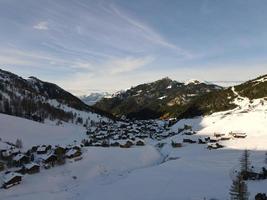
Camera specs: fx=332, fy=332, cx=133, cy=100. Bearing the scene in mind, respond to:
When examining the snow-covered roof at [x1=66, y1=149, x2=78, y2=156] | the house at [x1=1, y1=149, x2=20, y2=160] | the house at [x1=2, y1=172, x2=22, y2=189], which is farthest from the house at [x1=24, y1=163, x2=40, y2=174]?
the house at [x1=1, y1=149, x2=20, y2=160]

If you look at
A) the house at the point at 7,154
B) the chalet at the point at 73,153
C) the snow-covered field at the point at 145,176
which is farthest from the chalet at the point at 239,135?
the house at the point at 7,154

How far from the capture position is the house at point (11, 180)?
2372 inches

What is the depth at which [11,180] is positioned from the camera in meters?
61.2

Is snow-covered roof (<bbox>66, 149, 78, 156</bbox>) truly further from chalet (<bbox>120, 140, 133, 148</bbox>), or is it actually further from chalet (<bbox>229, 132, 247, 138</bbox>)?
chalet (<bbox>229, 132, 247, 138</bbox>)

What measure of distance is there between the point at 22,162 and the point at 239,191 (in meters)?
61.2

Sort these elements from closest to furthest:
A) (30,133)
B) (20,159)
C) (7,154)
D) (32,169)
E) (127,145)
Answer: (32,169)
(20,159)
(7,154)
(127,145)
(30,133)

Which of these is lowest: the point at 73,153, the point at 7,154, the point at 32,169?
the point at 32,169

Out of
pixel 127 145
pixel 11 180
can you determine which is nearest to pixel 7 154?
pixel 11 180

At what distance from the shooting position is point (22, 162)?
81.2m

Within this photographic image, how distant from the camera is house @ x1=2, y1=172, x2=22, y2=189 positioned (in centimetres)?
6025

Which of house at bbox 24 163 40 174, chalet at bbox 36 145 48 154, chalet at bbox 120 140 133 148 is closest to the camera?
house at bbox 24 163 40 174

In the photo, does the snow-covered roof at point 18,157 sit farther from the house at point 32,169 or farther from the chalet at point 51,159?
the house at point 32,169

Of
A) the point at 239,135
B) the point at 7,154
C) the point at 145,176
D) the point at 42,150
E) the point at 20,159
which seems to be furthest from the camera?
A: the point at 239,135

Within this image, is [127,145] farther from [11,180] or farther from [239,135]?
[11,180]
